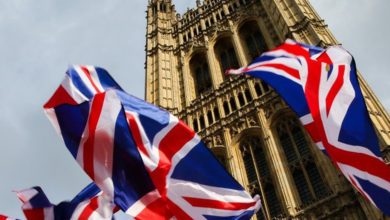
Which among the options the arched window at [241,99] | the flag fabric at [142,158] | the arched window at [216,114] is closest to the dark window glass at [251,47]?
the arched window at [241,99]

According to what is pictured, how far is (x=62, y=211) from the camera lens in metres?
12.6

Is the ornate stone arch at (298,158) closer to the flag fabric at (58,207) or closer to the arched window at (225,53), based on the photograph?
the flag fabric at (58,207)

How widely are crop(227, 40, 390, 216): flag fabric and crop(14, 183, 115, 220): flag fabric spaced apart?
5.93 m

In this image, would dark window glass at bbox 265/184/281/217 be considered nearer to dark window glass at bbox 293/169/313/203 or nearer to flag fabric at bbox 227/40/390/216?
dark window glass at bbox 293/169/313/203

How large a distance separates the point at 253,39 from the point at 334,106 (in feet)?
70.0

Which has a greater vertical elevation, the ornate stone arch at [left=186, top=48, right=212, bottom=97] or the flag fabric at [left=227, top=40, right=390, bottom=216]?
the ornate stone arch at [left=186, top=48, right=212, bottom=97]

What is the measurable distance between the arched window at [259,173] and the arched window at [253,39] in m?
8.92

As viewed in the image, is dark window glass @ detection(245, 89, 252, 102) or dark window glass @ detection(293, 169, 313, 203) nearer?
dark window glass @ detection(293, 169, 313, 203)

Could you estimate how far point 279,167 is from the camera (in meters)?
18.4

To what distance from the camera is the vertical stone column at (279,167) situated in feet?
54.9

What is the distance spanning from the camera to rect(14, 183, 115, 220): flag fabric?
1182cm

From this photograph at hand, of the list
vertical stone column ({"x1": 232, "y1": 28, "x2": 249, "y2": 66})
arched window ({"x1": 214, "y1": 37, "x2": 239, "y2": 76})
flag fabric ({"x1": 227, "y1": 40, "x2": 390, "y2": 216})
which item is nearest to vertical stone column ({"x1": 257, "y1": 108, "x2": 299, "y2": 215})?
vertical stone column ({"x1": 232, "y1": 28, "x2": 249, "y2": 66})

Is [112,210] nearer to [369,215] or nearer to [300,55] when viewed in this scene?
[300,55]

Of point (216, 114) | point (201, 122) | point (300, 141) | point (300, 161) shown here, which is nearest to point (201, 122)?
point (201, 122)
